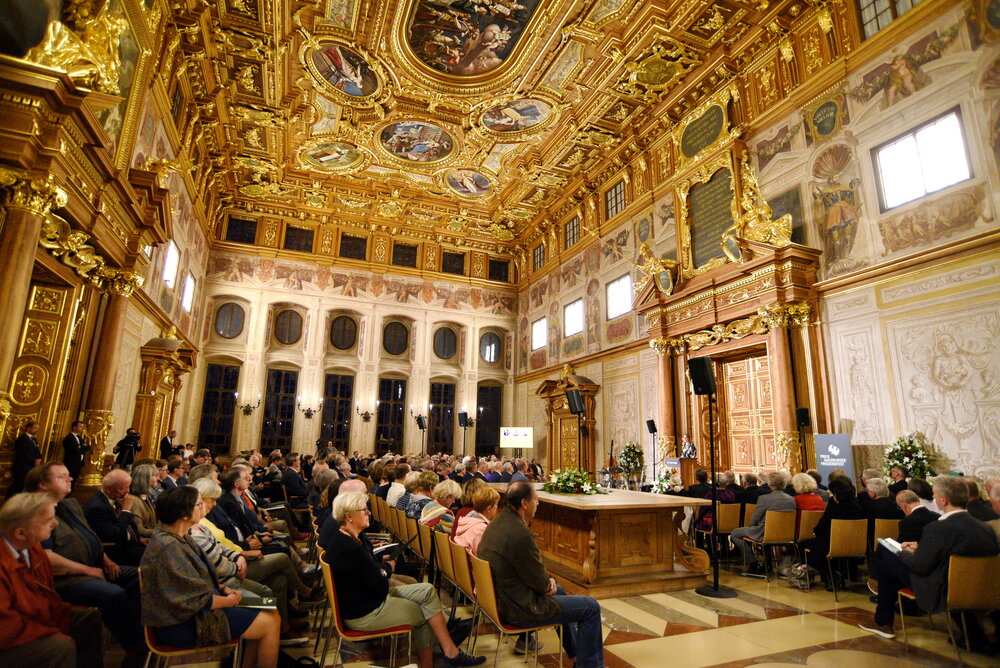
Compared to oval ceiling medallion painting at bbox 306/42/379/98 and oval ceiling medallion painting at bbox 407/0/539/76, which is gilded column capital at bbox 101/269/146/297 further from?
oval ceiling medallion painting at bbox 407/0/539/76

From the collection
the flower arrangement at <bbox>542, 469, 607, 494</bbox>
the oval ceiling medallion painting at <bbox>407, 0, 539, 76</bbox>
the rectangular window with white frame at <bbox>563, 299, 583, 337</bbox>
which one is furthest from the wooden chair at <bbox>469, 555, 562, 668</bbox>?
the rectangular window with white frame at <bbox>563, 299, 583, 337</bbox>

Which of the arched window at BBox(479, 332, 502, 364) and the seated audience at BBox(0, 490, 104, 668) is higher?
the arched window at BBox(479, 332, 502, 364)

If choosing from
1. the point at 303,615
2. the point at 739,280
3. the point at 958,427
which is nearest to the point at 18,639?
the point at 303,615

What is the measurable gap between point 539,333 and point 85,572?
55.6 ft

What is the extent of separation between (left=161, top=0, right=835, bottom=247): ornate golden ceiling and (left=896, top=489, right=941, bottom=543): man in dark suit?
8512 mm

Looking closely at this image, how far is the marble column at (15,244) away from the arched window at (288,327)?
13.4 meters

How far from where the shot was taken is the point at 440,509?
525 centimetres

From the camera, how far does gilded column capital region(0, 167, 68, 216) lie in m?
5.43

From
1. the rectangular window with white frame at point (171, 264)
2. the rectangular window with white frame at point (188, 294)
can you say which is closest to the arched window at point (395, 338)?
the rectangular window with white frame at point (188, 294)

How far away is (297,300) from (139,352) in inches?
325

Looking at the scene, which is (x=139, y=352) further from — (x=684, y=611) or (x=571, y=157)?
(x=571, y=157)

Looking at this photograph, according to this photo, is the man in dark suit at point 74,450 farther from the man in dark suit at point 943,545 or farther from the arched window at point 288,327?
the arched window at point 288,327

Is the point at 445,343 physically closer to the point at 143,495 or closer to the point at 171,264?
the point at 171,264

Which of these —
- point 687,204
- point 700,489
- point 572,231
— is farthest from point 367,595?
point 572,231
